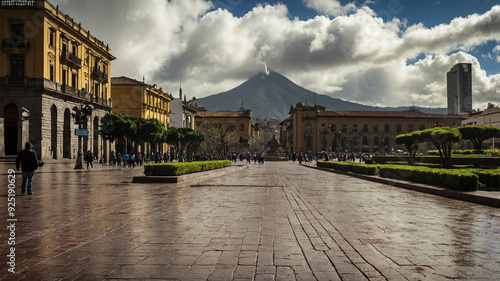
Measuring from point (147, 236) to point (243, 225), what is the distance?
160cm

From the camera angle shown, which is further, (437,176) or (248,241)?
(437,176)

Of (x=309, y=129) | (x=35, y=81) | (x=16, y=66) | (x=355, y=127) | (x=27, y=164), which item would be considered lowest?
(x=27, y=164)

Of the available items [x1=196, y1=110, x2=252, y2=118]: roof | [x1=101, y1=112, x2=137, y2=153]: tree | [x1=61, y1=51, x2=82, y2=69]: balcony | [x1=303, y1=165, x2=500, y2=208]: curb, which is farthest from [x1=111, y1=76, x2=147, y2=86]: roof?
[x1=303, y1=165, x2=500, y2=208]: curb

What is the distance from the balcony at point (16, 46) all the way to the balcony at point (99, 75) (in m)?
10.1

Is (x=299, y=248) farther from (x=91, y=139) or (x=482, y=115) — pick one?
(x=482, y=115)

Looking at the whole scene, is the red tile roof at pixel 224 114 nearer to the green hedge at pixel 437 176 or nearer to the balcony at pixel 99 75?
the balcony at pixel 99 75

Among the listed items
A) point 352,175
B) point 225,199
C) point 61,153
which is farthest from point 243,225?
point 61,153

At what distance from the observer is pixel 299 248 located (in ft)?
16.1

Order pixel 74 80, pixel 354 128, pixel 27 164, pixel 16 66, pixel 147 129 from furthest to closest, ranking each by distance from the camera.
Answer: pixel 354 128
pixel 147 129
pixel 74 80
pixel 16 66
pixel 27 164

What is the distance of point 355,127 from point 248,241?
91.9 metres

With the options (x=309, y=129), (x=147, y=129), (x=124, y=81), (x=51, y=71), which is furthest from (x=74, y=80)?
(x=309, y=129)

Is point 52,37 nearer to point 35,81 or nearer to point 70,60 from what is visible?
point 70,60

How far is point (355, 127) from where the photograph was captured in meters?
93.7

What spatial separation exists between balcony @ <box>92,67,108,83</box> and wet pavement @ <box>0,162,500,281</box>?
36617mm
